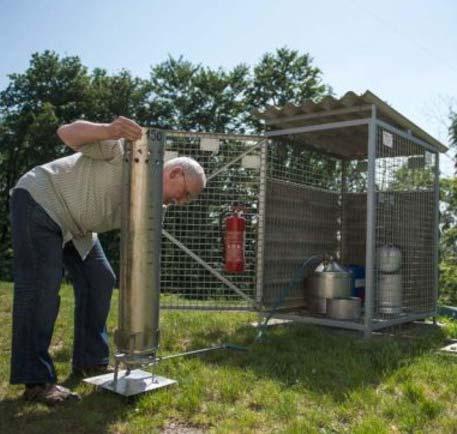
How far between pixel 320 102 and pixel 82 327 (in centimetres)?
316

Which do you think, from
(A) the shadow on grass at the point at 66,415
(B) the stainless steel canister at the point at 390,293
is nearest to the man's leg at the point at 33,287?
(A) the shadow on grass at the point at 66,415

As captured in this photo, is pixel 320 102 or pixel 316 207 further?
pixel 316 207

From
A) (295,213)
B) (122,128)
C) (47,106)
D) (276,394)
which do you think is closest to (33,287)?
(122,128)

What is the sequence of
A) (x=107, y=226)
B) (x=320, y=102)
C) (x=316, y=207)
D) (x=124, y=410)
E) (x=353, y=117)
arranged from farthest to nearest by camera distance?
1. (x=316, y=207)
2. (x=353, y=117)
3. (x=320, y=102)
4. (x=107, y=226)
5. (x=124, y=410)

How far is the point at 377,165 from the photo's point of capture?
207 inches

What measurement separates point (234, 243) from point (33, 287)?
3.00 metres

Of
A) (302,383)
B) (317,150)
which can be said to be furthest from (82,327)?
(317,150)

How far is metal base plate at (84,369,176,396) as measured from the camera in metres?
2.92

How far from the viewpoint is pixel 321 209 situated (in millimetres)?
Answer: 6488

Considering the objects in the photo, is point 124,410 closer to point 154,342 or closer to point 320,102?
point 154,342

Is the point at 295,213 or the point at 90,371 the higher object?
the point at 295,213

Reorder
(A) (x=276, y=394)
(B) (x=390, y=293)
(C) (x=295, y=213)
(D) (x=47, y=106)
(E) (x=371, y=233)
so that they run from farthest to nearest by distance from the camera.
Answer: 1. (D) (x=47, y=106)
2. (C) (x=295, y=213)
3. (B) (x=390, y=293)
4. (E) (x=371, y=233)
5. (A) (x=276, y=394)

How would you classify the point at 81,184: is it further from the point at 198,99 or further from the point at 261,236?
the point at 198,99

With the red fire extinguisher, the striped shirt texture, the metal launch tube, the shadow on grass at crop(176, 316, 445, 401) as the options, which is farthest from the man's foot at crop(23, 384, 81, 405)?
the red fire extinguisher
